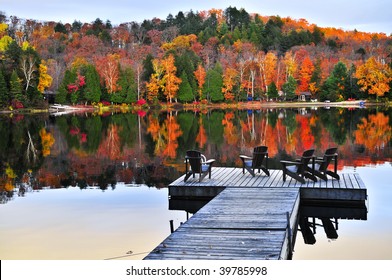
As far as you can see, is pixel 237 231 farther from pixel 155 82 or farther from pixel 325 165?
pixel 155 82

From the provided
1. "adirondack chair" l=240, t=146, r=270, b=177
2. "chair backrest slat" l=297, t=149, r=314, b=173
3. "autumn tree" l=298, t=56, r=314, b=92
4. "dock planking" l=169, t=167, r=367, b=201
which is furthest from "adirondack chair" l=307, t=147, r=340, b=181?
"autumn tree" l=298, t=56, r=314, b=92

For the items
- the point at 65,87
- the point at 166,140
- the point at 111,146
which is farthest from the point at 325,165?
the point at 65,87

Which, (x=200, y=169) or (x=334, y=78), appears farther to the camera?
(x=334, y=78)

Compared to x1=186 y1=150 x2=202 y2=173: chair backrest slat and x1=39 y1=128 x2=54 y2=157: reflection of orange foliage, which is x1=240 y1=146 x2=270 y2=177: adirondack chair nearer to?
x1=186 y1=150 x2=202 y2=173: chair backrest slat

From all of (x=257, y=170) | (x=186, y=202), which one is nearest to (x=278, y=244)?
(x=186, y=202)

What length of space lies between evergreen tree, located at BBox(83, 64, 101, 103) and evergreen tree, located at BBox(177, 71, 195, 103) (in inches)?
410

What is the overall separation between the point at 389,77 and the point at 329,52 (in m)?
24.3

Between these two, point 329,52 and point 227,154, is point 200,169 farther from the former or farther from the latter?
point 329,52

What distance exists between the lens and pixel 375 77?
67.4 metres

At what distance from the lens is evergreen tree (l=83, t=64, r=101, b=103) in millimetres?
64100

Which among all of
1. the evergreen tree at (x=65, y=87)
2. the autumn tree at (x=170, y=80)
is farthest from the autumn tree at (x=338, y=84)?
the evergreen tree at (x=65, y=87)

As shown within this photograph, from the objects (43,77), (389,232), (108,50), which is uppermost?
(108,50)

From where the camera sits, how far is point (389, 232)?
31.4 ft

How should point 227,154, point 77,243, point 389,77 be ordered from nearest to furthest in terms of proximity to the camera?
1. point 77,243
2. point 227,154
3. point 389,77
